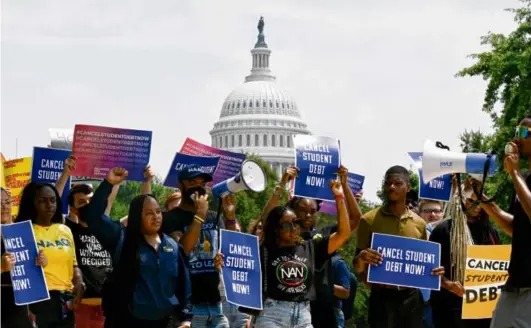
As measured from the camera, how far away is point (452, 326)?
13.1 m

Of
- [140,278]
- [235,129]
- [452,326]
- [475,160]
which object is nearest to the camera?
→ [140,278]

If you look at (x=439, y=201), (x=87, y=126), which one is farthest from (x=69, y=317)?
(x=439, y=201)

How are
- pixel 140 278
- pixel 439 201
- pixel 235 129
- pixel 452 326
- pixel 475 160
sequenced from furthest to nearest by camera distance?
1. pixel 235 129
2. pixel 439 201
3. pixel 452 326
4. pixel 475 160
5. pixel 140 278

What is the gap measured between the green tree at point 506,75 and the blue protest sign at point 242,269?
2037 centimetres

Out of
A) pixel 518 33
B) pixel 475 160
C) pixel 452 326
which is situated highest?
pixel 518 33

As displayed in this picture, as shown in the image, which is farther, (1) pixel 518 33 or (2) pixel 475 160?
(1) pixel 518 33

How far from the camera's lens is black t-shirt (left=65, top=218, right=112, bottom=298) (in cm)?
1317

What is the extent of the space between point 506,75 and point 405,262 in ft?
74.0

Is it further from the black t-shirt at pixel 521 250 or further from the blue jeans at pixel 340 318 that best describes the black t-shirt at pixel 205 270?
the black t-shirt at pixel 521 250

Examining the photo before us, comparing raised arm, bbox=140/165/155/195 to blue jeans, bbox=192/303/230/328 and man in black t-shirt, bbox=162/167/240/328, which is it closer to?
man in black t-shirt, bbox=162/167/240/328

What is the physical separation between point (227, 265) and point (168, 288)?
152 cm

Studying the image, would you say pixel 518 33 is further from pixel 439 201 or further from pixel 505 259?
pixel 505 259

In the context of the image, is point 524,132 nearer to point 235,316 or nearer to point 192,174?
point 192,174

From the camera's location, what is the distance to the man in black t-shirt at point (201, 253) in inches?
506
